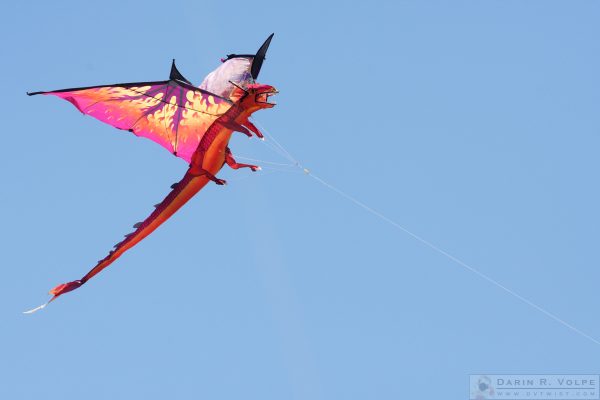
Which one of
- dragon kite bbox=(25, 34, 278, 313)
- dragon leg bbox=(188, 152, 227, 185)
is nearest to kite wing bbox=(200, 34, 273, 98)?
dragon kite bbox=(25, 34, 278, 313)

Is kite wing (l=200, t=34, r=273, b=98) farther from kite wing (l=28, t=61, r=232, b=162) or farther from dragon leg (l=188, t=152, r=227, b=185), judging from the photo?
dragon leg (l=188, t=152, r=227, b=185)

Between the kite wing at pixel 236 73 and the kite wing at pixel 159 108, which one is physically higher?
the kite wing at pixel 236 73

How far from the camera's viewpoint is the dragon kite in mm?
47062

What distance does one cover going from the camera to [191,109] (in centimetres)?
4728

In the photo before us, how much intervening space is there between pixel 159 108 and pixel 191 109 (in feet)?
3.13

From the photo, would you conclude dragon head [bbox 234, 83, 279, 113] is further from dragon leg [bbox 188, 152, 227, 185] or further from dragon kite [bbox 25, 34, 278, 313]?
dragon leg [bbox 188, 152, 227, 185]

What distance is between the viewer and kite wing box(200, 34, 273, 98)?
1877 inches

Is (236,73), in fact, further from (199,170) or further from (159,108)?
(199,170)

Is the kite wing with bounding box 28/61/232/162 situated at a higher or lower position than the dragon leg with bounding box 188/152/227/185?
higher

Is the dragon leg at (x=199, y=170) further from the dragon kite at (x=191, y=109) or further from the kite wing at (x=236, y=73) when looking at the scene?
the kite wing at (x=236, y=73)

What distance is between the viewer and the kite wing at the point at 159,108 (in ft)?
154

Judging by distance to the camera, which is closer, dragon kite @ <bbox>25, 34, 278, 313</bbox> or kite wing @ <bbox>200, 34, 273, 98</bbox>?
dragon kite @ <bbox>25, 34, 278, 313</bbox>

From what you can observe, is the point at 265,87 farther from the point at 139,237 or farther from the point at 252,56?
the point at 139,237

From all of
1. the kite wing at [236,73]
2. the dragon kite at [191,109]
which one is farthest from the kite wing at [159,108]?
the kite wing at [236,73]
